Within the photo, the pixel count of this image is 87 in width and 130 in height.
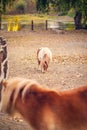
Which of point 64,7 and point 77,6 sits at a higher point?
point 77,6

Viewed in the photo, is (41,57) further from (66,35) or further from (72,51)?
(66,35)

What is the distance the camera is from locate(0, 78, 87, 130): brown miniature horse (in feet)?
14.5

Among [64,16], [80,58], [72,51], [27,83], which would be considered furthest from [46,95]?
[64,16]

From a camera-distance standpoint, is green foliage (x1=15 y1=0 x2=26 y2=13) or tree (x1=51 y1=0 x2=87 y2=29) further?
green foliage (x1=15 y1=0 x2=26 y2=13)

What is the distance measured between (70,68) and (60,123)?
9.23 metres

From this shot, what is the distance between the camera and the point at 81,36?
2761 centimetres

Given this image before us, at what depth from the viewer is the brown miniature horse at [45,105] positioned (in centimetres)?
441

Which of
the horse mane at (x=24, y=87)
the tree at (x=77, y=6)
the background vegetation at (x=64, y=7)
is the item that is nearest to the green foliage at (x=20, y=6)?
the background vegetation at (x=64, y=7)

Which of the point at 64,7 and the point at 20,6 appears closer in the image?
the point at 64,7

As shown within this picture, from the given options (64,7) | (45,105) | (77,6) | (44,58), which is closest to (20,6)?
(64,7)

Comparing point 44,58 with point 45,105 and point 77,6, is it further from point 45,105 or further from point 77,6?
point 77,6

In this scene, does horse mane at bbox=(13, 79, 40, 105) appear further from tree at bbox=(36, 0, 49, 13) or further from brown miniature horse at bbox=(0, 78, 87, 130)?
tree at bbox=(36, 0, 49, 13)

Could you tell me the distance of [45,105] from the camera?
4.47 metres

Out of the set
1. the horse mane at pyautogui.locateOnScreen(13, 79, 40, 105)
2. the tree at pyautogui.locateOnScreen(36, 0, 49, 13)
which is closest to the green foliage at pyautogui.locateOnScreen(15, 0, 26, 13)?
the tree at pyautogui.locateOnScreen(36, 0, 49, 13)
